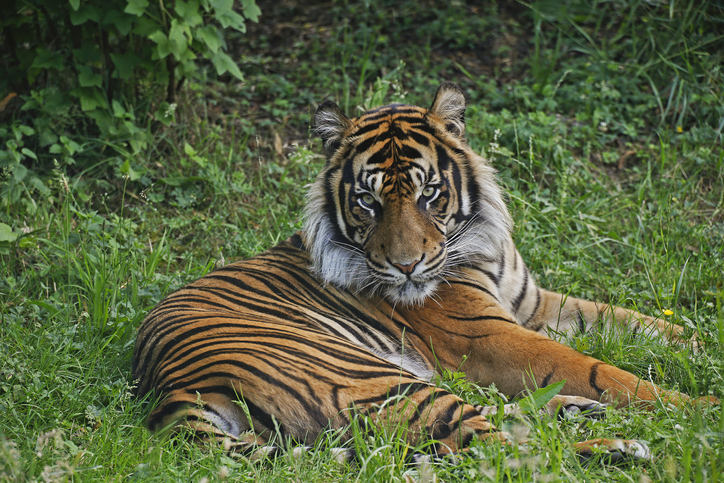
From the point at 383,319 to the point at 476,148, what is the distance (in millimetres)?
2430

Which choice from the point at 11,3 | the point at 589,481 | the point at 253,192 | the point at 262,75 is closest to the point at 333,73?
the point at 262,75

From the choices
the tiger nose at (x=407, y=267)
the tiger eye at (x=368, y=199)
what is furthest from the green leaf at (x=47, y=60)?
the tiger nose at (x=407, y=267)

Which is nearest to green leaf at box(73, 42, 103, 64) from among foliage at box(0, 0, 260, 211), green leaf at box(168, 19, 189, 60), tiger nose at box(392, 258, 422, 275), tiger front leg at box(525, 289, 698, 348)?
foliage at box(0, 0, 260, 211)

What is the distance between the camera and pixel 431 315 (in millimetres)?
3352

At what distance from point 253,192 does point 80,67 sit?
159cm

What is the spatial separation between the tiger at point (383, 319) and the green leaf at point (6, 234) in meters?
1.49

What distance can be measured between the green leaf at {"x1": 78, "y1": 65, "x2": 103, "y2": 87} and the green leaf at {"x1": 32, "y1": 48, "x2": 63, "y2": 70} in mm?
148

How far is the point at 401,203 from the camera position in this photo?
322cm

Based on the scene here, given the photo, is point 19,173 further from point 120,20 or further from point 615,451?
point 615,451

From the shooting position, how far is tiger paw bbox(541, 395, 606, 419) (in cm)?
283

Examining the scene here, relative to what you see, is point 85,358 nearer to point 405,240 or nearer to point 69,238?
point 69,238

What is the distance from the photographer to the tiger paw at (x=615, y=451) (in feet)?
8.10

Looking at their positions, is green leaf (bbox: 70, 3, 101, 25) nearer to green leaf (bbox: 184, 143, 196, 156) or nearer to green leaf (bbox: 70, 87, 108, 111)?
green leaf (bbox: 70, 87, 108, 111)

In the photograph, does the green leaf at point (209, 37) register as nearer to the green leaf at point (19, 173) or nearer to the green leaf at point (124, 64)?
the green leaf at point (124, 64)
